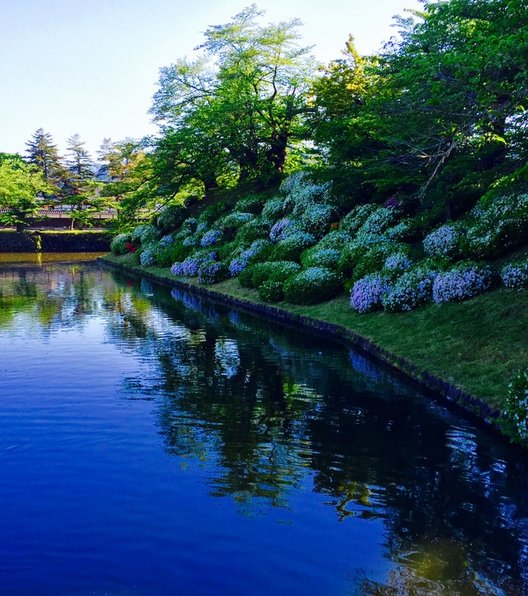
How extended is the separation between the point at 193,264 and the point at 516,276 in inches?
806

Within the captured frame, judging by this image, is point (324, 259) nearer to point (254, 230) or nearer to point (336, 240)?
point (336, 240)

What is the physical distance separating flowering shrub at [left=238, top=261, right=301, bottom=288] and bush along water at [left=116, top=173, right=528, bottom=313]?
1.9 inches

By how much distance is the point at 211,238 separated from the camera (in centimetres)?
3400

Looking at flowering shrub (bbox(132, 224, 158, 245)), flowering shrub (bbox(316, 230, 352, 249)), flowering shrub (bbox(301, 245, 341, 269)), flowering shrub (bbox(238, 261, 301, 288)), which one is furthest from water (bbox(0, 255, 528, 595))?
flowering shrub (bbox(132, 224, 158, 245))

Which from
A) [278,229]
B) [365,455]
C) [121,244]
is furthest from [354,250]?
[121,244]

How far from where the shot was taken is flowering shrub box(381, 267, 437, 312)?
1486 centimetres

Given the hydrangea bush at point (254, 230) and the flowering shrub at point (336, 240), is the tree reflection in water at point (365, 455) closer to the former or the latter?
the flowering shrub at point (336, 240)

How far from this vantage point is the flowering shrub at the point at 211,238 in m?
33.9

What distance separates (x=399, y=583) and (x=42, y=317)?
17386 mm

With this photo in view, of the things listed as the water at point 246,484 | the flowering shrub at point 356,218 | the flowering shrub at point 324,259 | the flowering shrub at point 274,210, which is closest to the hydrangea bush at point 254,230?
the flowering shrub at point 274,210

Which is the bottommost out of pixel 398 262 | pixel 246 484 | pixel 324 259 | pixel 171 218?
pixel 246 484

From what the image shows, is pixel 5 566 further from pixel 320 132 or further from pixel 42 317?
pixel 320 132

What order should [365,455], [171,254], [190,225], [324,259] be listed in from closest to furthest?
[365,455]
[324,259]
[171,254]
[190,225]

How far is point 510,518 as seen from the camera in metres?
6.32
